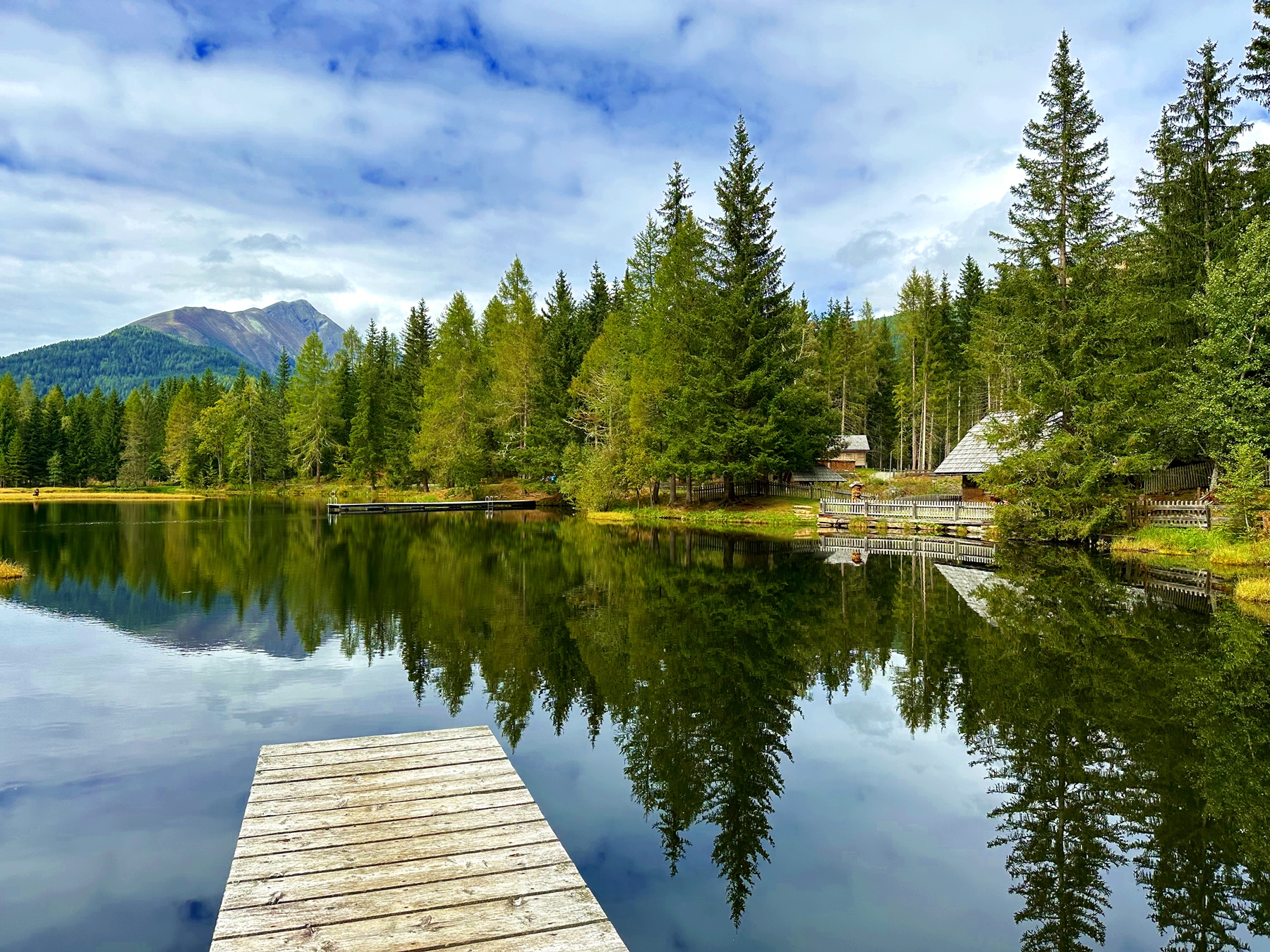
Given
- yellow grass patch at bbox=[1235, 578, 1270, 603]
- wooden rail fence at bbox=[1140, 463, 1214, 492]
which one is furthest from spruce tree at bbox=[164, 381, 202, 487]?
yellow grass patch at bbox=[1235, 578, 1270, 603]

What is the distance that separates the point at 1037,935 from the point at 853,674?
682 cm

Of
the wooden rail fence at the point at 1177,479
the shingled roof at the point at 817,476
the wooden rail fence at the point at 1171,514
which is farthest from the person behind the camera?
the shingled roof at the point at 817,476

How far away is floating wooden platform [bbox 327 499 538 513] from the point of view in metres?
53.0

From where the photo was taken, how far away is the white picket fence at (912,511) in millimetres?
34219

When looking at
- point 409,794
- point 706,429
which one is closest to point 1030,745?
point 409,794

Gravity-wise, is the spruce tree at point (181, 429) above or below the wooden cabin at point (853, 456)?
above

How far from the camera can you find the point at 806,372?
47188 millimetres

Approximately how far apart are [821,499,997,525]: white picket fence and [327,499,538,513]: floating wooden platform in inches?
1043

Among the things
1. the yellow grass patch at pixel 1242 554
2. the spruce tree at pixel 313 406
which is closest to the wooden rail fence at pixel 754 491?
the yellow grass patch at pixel 1242 554

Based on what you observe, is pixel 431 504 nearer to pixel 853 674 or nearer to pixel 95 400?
pixel 853 674

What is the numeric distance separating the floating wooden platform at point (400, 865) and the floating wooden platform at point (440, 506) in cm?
4806

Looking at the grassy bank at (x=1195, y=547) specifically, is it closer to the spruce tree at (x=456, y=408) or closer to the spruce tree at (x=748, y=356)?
the spruce tree at (x=748, y=356)

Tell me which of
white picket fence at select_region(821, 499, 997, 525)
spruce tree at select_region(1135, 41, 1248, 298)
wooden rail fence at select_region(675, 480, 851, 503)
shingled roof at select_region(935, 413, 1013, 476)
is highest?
spruce tree at select_region(1135, 41, 1248, 298)

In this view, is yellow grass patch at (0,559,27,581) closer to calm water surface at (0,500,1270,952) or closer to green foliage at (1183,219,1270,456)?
calm water surface at (0,500,1270,952)
